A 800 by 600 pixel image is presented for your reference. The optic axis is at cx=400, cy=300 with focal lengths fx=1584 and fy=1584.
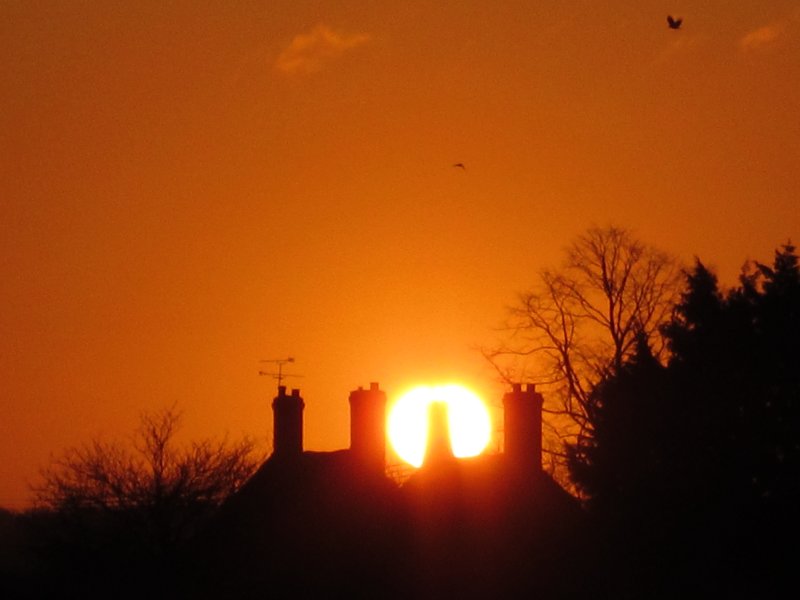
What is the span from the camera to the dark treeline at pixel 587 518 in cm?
3769

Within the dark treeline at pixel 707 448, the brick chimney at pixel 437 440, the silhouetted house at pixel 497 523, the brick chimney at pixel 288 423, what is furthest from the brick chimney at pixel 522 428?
the brick chimney at pixel 288 423

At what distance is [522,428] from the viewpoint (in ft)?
137

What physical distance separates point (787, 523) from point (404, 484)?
31.3 ft

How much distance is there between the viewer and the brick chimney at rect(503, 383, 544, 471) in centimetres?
4147

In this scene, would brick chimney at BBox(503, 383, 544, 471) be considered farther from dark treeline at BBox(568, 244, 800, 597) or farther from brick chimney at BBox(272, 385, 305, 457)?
brick chimney at BBox(272, 385, 305, 457)

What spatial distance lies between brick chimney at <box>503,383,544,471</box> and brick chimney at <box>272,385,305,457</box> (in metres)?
5.53

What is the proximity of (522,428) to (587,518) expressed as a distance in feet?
9.42

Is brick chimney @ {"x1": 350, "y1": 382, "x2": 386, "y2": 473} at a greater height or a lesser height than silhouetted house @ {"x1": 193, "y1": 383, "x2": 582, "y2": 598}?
greater

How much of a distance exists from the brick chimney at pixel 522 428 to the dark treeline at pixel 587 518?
3.54ft

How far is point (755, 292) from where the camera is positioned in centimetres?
4566

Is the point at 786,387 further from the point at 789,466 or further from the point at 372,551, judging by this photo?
the point at 372,551

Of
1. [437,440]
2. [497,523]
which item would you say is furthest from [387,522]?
[497,523]

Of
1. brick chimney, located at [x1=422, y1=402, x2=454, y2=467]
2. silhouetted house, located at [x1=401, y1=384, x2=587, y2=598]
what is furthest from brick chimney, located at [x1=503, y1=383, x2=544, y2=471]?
brick chimney, located at [x1=422, y1=402, x2=454, y2=467]

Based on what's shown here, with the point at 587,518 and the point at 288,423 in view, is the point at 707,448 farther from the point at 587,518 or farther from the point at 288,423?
the point at 288,423
